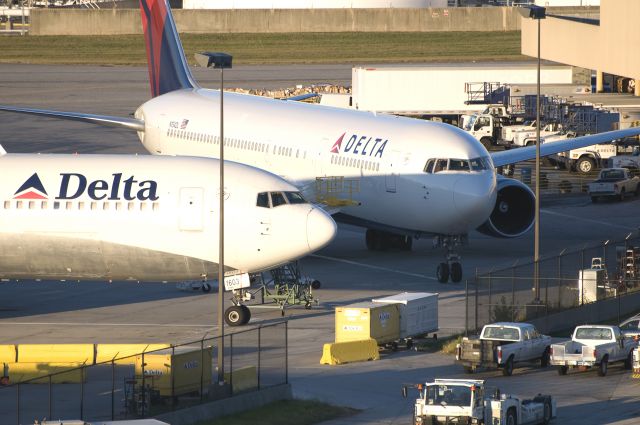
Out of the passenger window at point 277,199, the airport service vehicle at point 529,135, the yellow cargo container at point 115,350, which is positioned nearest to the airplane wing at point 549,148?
the airport service vehicle at point 529,135

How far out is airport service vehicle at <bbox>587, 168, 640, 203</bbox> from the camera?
7138cm

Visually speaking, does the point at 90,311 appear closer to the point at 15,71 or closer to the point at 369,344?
the point at 369,344

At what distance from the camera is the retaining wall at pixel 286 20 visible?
16250 centimetres

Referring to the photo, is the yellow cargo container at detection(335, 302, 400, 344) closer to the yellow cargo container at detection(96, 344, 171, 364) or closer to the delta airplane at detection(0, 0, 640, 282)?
the yellow cargo container at detection(96, 344, 171, 364)

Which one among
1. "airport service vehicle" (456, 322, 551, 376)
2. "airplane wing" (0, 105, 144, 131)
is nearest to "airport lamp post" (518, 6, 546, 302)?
"airport service vehicle" (456, 322, 551, 376)

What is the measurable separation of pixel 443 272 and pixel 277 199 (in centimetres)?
994

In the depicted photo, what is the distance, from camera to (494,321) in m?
46.1

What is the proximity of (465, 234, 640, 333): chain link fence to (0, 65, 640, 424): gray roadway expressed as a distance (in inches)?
60.5

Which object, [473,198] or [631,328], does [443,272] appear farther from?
[631,328]

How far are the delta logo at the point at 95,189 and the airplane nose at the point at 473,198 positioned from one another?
38.1ft

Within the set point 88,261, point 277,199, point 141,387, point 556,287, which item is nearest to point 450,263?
point 556,287

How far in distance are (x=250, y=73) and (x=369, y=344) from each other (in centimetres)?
9523

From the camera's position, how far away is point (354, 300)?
49906 millimetres

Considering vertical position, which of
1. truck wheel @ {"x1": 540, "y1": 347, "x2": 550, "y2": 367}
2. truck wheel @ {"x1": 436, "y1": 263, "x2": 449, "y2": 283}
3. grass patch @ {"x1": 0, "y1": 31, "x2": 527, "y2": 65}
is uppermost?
grass patch @ {"x1": 0, "y1": 31, "x2": 527, "y2": 65}
